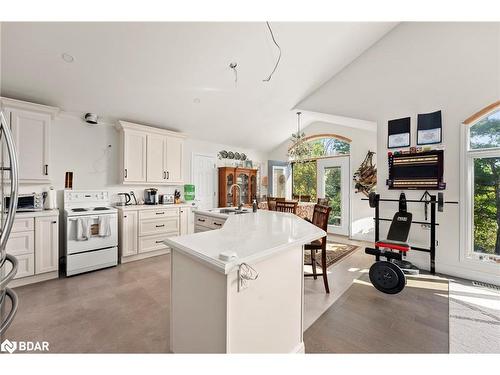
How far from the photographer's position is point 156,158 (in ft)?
13.1

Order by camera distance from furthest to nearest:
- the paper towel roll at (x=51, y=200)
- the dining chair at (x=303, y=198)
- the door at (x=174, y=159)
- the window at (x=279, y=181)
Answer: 1. the window at (x=279, y=181)
2. the dining chair at (x=303, y=198)
3. the door at (x=174, y=159)
4. the paper towel roll at (x=51, y=200)

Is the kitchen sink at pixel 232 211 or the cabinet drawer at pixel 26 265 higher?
the kitchen sink at pixel 232 211

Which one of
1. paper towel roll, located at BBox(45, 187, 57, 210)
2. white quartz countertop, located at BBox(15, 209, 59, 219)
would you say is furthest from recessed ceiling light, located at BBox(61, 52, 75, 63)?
white quartz countertop, located at BBox(15, 209, 59, 219)

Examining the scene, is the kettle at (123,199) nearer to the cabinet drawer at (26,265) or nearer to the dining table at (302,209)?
the cabinet drawer at (26,265)

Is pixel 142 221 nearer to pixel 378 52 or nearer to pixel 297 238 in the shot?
pixel 297 238

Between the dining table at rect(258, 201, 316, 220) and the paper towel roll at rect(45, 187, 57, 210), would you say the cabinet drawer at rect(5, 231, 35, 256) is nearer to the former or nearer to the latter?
the paper towel roll at rect(45, 187, 57, 210)

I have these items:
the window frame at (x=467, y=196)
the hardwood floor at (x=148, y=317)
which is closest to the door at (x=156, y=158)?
the hardwood floor at (x=148, y=317)

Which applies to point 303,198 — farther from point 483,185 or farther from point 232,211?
point 483,185

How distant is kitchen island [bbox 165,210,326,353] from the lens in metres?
1.12

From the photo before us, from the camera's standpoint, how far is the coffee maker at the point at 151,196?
13.3 ft

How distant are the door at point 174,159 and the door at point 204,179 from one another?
1.99ft

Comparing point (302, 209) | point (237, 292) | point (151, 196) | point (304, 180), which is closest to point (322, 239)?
point (237, 292)
